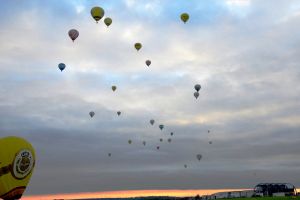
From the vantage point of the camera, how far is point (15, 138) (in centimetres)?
3834

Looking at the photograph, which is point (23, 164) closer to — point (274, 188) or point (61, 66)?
point (61, 66)

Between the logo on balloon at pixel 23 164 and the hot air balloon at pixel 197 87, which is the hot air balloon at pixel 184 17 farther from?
the logo on balloon at pixel 23 164

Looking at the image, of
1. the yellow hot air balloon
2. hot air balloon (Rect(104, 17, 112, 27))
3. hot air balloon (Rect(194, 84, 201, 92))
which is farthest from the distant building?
the yellow hot air balloon

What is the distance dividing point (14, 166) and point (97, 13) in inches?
1129

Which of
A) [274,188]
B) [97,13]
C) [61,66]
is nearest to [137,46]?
[97,13]

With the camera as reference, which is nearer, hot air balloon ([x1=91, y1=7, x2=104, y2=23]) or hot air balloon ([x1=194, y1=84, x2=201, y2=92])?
hot air balloon ([x1=91, y1=7, x2=104, y2=23])

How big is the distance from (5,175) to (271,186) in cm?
4966

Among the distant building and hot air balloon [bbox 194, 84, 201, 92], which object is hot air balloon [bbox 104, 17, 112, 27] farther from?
the distant building

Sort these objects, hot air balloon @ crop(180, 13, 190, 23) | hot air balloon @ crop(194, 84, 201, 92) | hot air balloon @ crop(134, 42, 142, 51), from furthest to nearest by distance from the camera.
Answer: hot air balloon @ crop(194, 84, 201, 92) < hot air balloon @ crop(134, 42, 142, 51) < hot air balloon @ crop(180, 13, 190, 23)

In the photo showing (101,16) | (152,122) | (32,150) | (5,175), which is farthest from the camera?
(152,122)

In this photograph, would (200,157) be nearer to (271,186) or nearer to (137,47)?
(271,186)

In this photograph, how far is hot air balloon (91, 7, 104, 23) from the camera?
61344mm

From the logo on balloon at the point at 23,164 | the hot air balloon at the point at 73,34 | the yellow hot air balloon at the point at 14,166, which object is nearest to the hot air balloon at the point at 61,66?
the hot air balloon at the point at 73,34

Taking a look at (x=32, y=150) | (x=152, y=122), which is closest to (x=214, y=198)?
(x=152, y=122)
